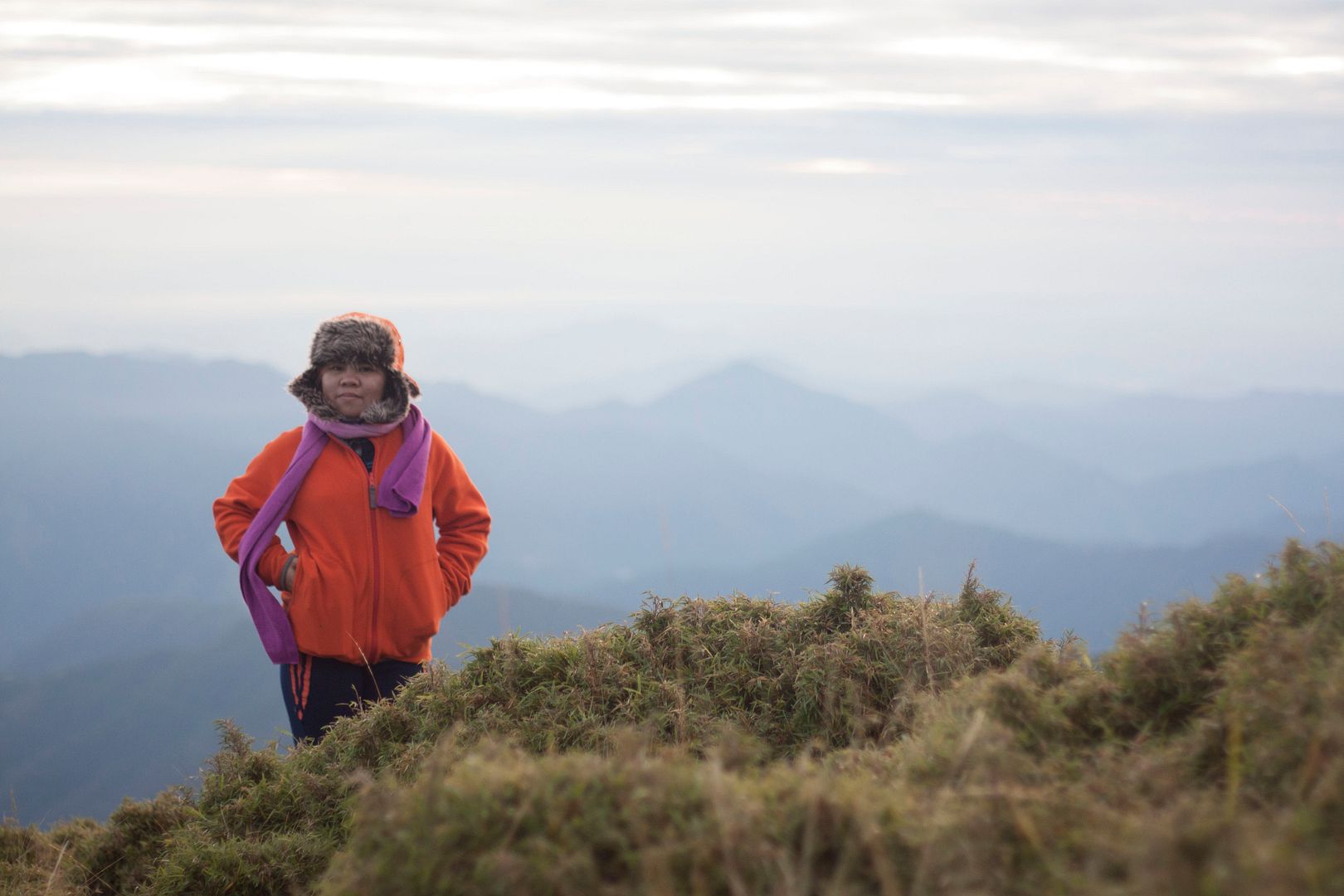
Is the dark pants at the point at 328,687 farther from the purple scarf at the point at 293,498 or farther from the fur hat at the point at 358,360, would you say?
the fur hat at the point at 358,360

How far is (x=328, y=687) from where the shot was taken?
584cm

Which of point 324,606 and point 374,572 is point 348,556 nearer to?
point 374,572

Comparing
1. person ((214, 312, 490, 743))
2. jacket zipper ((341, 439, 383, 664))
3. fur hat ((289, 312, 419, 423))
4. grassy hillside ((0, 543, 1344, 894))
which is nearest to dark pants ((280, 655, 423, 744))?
person ((214, 312, 490, 743))

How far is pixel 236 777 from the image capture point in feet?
16.5

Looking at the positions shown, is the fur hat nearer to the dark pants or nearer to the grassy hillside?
the dark pants

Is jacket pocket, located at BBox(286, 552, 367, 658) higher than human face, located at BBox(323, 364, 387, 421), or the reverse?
human face, located at BBox(323, 364, 387, 421)

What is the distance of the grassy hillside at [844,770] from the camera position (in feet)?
7.17

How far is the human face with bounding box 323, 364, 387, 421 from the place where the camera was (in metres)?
5.98

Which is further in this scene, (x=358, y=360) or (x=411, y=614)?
(x=358, y=360)

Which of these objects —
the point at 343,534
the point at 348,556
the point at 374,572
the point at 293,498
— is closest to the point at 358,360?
the point at 293,498

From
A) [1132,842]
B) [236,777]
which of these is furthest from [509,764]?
[236,777]

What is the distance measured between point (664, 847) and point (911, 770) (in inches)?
37.8

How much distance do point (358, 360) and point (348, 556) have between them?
117 cm

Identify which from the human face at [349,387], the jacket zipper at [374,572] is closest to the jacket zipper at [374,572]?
the jacket zipper at [374,572]
